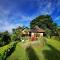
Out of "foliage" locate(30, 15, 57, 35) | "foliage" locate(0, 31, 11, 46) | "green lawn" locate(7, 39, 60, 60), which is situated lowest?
"green lawn" locate(7, 39, 60, 60)

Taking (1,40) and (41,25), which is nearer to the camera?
(1,40)

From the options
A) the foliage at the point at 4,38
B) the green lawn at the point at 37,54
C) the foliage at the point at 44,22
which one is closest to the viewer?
the green lawn at the point at 37,54

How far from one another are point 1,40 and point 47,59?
115 feet

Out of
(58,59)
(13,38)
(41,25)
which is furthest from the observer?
(41,25)

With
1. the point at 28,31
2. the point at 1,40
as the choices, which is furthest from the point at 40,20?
the point at 1,40

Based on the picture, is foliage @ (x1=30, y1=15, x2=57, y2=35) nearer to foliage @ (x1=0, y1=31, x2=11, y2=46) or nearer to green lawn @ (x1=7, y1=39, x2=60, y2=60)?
foliage @ (x1=0, y1=31, x2=11, y2=46)

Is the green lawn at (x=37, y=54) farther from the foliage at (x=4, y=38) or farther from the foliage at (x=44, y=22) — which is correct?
the foliage at (x=44, y=22)

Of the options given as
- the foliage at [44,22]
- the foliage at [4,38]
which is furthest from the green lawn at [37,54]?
the foliage at [44,22]

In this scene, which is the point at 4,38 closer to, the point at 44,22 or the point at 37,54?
the point at 37,54

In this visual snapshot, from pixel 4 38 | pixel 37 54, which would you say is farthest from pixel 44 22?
pixel 37 54

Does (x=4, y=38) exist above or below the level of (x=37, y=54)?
above

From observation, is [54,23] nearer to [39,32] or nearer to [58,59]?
[39,32]

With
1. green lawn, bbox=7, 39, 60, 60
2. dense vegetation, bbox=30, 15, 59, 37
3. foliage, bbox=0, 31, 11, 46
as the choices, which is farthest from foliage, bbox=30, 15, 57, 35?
green lawn, bbox=7, 39, 60, 60

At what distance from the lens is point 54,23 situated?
113 metres
